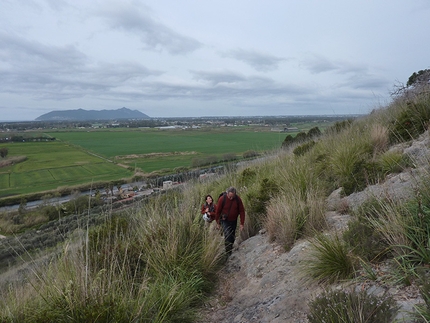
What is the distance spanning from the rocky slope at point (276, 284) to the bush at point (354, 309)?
0.10m

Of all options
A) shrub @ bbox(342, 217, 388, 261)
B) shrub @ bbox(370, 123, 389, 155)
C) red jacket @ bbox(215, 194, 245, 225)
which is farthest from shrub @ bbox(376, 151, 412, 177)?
red jacket @ bbox(215, 194, 245, 225)

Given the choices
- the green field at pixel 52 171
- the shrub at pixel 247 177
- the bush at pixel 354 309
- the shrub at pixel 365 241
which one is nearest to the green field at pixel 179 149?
the green field at pixel 52 171

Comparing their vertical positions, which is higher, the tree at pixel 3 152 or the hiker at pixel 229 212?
the hiker at pixel 229 212

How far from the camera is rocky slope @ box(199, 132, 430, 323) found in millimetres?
2770

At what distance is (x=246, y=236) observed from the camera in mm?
6414

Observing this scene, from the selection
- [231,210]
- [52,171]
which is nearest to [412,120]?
[231,210]

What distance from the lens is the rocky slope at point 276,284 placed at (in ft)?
9.09

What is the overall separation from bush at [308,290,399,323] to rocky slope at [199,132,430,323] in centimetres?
10

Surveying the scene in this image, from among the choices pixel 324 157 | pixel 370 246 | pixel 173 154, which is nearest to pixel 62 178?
pixel 173 154

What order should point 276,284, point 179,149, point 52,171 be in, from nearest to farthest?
point 276,284 → point 52,171 → point 179,149

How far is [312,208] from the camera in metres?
4.83

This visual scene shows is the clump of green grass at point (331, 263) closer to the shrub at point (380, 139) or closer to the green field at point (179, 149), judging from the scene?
the shrub at point (380, 139)

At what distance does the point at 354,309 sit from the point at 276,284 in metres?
1.70

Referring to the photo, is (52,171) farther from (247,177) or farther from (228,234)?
(228,234)
